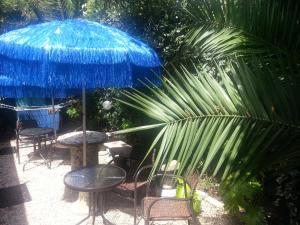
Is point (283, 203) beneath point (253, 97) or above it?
beneath

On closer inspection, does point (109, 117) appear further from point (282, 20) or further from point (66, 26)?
point (282, 20)

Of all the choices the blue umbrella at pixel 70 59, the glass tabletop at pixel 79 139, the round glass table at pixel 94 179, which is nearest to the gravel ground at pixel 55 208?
the round glass table at pixel 94 179

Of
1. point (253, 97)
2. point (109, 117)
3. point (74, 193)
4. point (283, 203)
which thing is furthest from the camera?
point (109, 117)

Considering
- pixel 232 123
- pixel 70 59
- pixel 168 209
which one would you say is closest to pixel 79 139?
pixel 168 209

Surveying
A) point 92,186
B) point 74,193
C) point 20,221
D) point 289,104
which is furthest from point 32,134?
point 289,104

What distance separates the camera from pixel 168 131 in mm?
1699

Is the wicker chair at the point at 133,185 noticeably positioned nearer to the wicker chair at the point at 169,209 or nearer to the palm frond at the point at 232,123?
the wicker chair at the point at 169,209

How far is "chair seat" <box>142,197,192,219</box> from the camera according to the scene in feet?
11.7

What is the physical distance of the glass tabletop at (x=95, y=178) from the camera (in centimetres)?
393

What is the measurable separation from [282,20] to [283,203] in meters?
2.41

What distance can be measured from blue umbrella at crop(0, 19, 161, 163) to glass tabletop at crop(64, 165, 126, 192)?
1.30 meters

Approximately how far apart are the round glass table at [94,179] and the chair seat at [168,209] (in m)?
0.55

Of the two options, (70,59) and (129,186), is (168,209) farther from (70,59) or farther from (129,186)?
(70,59)

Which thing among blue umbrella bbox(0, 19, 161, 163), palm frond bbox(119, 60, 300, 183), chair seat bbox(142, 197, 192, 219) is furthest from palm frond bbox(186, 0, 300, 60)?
chair seat bbox(142, 197, 192, 219)
